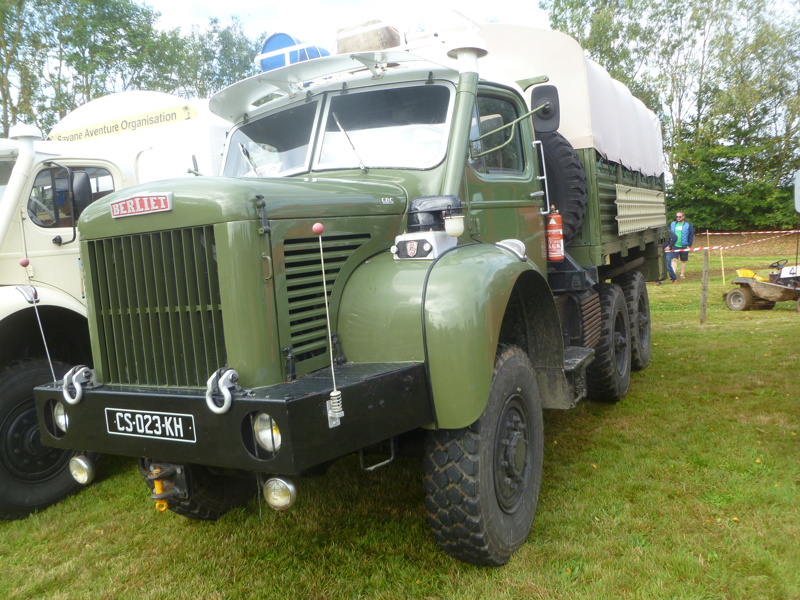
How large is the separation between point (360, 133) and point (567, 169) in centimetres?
172

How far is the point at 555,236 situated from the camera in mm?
4555

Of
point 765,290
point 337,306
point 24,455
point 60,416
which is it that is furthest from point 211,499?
point 765,290

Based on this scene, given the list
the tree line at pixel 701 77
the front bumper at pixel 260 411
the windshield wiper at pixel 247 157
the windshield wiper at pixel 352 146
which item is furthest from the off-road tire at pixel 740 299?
the tree line at pixel 701 77

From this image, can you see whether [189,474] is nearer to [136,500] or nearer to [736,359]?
[136,500]

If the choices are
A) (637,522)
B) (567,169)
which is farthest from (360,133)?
(637,522)

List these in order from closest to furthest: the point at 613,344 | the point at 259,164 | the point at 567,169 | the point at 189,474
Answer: the point at 189,474 < the point at 259,164 < the point at 567,169 < the point at 613,344

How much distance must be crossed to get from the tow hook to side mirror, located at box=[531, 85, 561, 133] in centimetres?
272

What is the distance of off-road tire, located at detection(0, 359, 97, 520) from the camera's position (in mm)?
4164

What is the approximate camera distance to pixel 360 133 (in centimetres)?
372

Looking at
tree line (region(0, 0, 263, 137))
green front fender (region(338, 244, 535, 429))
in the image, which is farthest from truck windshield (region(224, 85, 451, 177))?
tree line (region(0, 0, 263, 137))

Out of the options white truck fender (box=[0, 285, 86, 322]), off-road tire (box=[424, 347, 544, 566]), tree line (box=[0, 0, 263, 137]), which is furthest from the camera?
tree line (box=[0, 0, 263, 137])

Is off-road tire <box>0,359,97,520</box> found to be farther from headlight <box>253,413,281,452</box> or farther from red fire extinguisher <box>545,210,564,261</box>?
red fire extinguisher <box>545,210,564,261</box>

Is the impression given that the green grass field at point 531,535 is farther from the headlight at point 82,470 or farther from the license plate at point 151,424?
the license plate at point 151,424

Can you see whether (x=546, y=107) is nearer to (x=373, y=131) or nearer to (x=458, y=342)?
(x=373, y=131)
